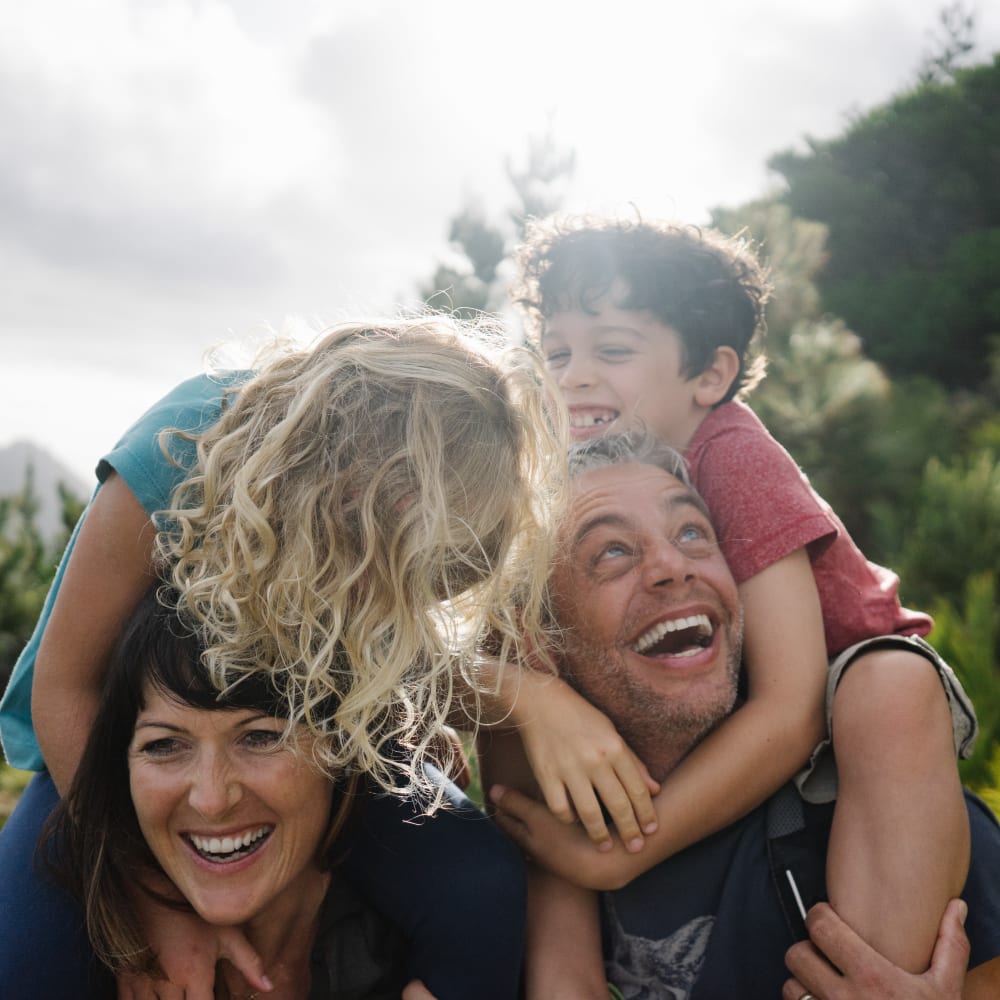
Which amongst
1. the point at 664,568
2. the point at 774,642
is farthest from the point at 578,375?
the point at 774,642

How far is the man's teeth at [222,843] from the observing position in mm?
1892

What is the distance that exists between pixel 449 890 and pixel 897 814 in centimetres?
95

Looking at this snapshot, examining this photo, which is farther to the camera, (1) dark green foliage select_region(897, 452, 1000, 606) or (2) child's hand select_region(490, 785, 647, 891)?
(1) dark green foliage select_region(897, 452, 1000, 606)

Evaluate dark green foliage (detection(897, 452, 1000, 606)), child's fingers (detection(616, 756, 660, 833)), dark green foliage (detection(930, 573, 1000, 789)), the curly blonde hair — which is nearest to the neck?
the curly blonde hair

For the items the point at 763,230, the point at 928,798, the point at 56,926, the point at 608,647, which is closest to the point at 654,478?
the point at 608,647

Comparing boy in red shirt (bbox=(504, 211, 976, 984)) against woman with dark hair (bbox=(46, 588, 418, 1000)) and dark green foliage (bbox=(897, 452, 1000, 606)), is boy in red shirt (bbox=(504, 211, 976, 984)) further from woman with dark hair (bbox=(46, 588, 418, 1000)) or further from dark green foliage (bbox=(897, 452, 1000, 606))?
dark green foliage (bbox=(897, 452, 1000, 606))

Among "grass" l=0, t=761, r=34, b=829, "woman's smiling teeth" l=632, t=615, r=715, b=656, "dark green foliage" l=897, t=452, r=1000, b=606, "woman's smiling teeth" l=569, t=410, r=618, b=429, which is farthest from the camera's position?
"dark green foliage" l=897, t=452, r=1000, b=606

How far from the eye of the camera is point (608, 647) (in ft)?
7.01

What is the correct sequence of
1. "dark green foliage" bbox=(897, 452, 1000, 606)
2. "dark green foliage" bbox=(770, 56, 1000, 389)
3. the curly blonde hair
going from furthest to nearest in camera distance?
"dark green foliage" bbox=(770, 56, 1000, 389) < "dark green foliage" bbox=(897, 452, 1000, 606) < the curly blonde hair

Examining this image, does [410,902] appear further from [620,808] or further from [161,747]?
[161,747]

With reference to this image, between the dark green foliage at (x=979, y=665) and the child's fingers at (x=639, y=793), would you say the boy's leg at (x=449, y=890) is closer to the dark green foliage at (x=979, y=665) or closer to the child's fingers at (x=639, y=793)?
the child's fingers at (x=639, y=793)

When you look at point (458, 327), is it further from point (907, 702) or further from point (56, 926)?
point (56, 926)

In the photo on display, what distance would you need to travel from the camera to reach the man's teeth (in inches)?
74.5

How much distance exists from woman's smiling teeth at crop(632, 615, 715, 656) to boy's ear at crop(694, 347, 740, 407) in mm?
893
